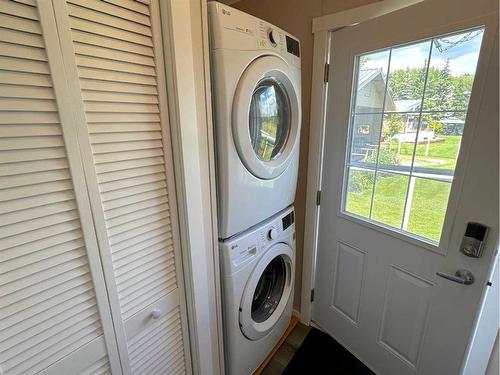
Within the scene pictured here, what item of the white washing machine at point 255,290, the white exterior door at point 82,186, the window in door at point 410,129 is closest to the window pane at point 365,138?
the window in door at point 410,129

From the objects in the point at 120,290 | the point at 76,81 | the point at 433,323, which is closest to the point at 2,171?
the point at 76,81

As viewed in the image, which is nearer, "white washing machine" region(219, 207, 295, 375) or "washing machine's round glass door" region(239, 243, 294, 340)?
"white washing machine" region(219, 207, 295, 375)

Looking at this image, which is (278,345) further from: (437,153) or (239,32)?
(239,32)

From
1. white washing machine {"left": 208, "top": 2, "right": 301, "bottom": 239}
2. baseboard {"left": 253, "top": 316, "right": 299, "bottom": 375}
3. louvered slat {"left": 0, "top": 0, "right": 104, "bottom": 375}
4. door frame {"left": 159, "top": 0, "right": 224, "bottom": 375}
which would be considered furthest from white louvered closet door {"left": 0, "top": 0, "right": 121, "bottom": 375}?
baseboard {"left": 253, "top": 316, "right": 299, "bottom": 375}

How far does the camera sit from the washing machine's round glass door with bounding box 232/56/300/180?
935 millimetres

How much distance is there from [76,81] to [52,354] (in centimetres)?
70

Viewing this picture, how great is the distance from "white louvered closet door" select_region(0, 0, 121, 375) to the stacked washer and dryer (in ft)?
1.55

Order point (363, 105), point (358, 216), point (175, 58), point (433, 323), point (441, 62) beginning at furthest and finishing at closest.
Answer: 1. point (358, 216)
2. point (363, 105)
3. point (433, 323)
4. point (441, 62)
5. point (175, 58)

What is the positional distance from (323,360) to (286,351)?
0.23 meters

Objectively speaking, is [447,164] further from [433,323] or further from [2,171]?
[2,171]

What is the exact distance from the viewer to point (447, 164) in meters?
0.98

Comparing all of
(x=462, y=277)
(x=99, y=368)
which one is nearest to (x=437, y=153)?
(x=462, y=277)

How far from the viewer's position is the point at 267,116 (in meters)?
1.17

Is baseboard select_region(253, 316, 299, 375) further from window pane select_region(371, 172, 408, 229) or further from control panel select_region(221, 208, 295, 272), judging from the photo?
window pane select_region(371, 172, 408, 229)
